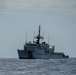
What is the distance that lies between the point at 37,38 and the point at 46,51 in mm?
7122

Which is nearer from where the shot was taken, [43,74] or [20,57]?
[43,74]

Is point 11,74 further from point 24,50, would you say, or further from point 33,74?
point 24,50

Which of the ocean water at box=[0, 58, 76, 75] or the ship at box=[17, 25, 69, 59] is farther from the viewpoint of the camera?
the ship at box=[17, 25, 69, 59]

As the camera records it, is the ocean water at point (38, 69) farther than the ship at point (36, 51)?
No

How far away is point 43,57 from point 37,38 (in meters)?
8.05

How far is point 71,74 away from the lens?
2039 inches

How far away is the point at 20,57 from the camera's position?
474 ft

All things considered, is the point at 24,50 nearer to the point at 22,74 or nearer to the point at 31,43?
the point at 31,43

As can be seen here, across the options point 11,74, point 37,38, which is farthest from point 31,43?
point 11,74

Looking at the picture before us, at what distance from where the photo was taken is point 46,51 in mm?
144500

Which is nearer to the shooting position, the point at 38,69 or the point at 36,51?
the point at 38,69

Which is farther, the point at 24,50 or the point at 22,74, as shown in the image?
the point at 24,50

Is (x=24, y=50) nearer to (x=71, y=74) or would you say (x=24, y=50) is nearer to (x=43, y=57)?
(x=43, y=57)

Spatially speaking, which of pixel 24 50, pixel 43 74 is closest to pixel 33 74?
pixel 43 74
